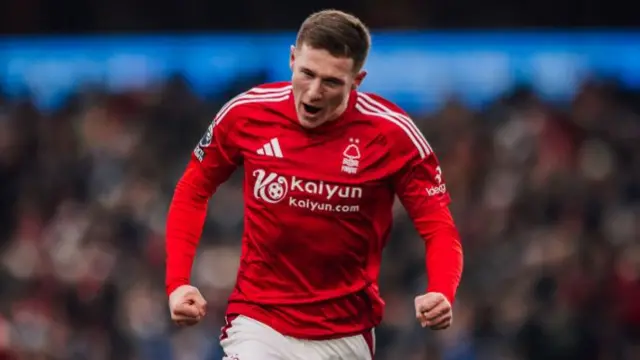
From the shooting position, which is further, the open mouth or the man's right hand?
the open mouth

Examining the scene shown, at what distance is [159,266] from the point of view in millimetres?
10180

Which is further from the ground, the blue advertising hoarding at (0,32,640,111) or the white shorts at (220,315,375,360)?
the blue advertising hoarding at (0,32,640,111)

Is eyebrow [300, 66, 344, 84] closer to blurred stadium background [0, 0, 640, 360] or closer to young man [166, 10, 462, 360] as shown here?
young man [166, 10, 462, 360]

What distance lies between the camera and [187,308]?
14.6 ft

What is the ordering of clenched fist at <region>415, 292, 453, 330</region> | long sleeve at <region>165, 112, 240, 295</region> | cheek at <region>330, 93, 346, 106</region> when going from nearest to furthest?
clenched fist at <region>415, 292, 453, 330</region> → cheek at <region>330, 93, 346, 106</region> → long sleeve at <region>165, 112, 240, 295</region>

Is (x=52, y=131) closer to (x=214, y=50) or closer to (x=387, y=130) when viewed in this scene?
(x=214, y=50)

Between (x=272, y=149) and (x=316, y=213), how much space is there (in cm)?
29

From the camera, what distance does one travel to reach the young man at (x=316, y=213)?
4.69m

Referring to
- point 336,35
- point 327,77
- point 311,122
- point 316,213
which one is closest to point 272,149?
point 311,122

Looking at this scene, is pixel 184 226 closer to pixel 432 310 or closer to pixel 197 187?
pixel 197 187

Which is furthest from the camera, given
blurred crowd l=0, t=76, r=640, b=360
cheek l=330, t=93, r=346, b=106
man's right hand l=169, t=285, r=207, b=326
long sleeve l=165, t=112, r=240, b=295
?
blurred crowd l=0, t=76, r=640, b=360

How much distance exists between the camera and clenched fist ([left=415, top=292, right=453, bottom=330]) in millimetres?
4348

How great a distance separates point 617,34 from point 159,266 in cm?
473

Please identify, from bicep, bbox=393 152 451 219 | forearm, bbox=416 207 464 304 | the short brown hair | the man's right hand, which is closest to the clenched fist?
forearm, bbox=416 207 464 304
